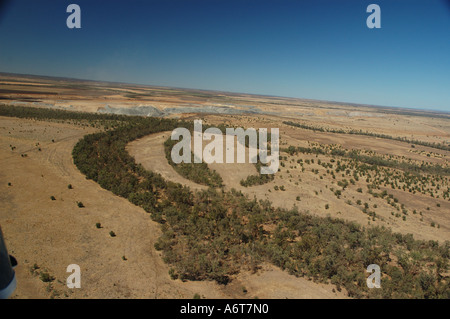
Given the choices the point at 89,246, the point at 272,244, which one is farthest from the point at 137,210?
the point at 272,244

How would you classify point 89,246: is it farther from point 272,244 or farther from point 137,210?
point 272,244

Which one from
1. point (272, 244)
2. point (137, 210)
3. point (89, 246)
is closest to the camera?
point (89, 246)

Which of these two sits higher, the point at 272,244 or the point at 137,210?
the point at 137,210

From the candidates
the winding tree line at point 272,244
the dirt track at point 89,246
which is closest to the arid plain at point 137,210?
the dirt track at point 89,246

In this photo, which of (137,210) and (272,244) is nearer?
(272,244)

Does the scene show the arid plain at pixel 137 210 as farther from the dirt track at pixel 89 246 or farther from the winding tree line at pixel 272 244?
the winding tree line at pixel 272 244

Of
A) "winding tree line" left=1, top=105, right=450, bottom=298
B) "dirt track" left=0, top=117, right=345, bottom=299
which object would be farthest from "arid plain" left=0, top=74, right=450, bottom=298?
"winding tree line" left=1, top=105, right=450, bottom=298
